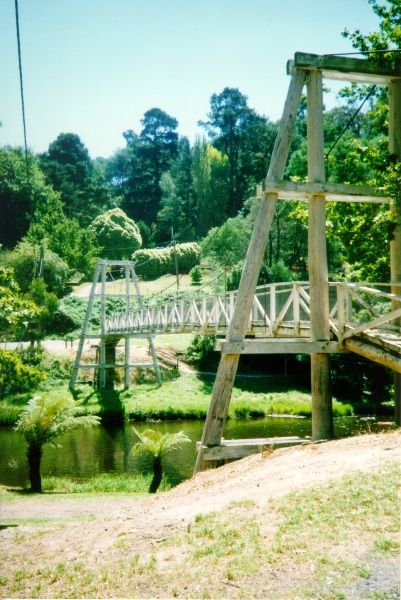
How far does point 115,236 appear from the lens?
1647 inches

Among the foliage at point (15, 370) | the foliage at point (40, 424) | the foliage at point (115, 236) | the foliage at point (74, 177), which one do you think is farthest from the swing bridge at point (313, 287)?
the foliage at point (74, 177)

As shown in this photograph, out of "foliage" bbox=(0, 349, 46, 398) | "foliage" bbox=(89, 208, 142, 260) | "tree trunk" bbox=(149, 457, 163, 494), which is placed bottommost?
"tree trunk" bbox=(149, 457, 163, 494)

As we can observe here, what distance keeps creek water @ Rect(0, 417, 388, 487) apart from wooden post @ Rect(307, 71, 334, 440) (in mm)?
1908

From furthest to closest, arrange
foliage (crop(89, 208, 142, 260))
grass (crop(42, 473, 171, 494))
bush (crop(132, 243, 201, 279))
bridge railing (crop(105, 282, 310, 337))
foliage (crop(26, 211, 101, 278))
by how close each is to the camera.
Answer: foliage (crop(89, 208, 142, 260)) < bush (crop(132, 243, 201, 279)) < foliage (crop(26, 211, 101, 278)) < grass (crop(42, 473, 171, 494)) < bridge railing (crop(105, 282, 310, 337))

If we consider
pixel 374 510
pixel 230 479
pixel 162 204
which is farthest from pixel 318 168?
pixel 162 204

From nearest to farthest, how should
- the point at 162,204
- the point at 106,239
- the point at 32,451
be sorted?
1. the point at 32,451
2. the point at 106,239
3. the point at 162,204

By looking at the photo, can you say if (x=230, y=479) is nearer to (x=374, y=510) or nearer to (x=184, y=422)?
(x=374, y=510)

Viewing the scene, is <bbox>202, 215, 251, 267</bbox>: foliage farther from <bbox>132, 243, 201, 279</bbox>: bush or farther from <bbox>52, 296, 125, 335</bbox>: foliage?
<bbox>52, 296, 125, 335</bbox>: foliage

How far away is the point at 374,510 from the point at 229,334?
4139 mm

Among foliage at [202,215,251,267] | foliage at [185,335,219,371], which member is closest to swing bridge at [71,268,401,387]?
foliage at [185,335,219,371]

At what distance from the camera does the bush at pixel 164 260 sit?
3975cm

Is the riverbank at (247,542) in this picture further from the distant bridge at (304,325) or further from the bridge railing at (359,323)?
the bridge railing at (359,323)

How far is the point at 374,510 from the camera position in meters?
4.31

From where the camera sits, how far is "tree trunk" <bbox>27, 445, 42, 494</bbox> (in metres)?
10.5
